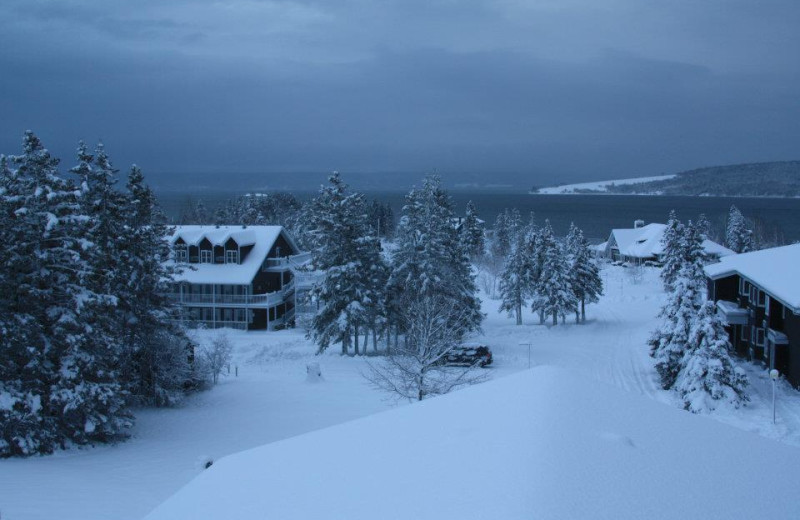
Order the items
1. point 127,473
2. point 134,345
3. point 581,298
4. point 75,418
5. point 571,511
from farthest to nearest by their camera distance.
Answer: point 581,298 → point 134,345 → point 75,418 → point 127,473 → point 571,511

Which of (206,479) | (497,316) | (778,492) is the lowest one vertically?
(497,316)

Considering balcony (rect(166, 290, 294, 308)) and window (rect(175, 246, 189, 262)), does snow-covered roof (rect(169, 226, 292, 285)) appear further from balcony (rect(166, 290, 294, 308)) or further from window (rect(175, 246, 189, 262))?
balcony (rect(166, 290, 294, 308))

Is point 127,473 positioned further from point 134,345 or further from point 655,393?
point 655,393

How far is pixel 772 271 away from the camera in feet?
109

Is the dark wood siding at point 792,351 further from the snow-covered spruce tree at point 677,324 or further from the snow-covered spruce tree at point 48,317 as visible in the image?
the snow-covered spruce tree at point 48,317

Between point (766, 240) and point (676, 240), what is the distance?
67.6 metres

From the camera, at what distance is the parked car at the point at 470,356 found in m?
36.2

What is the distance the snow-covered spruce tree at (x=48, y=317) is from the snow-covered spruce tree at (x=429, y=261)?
2229 centimetres

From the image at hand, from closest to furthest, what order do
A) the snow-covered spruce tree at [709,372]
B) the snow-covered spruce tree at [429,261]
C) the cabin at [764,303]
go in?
the snow-covered spruce tree at [709,372], the cabin at [764,303], the snow-covered spruce tree at [429,261]

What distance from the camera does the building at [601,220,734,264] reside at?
81375mm

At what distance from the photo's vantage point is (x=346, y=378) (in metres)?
34.9

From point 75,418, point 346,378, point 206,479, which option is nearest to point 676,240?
point 346,378

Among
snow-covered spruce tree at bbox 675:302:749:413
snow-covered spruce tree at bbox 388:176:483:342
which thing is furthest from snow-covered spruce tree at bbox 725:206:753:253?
snow-covered spruce tree at bbox 675:302:749:413

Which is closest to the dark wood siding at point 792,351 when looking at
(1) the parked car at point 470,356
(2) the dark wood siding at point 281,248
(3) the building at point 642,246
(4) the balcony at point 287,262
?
(1) the parked car at point 470,356
